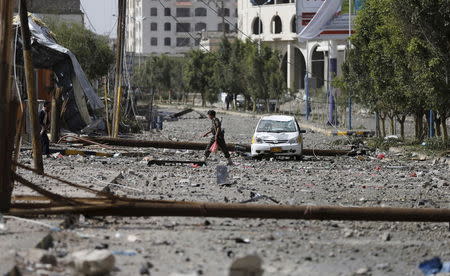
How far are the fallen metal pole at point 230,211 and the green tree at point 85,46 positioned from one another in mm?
49950

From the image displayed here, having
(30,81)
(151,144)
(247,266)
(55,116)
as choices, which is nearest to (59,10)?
(55,116)

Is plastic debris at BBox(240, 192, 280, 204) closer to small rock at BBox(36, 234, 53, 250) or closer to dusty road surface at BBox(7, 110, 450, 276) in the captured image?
dusty road surface at BBox(7, 110, 450, 276)

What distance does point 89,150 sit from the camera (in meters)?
31.4

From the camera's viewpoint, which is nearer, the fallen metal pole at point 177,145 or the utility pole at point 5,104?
the utility pole at point 5,104

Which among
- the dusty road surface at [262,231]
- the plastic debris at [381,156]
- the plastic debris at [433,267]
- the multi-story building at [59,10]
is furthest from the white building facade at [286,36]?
the plastic debris at [433,267]

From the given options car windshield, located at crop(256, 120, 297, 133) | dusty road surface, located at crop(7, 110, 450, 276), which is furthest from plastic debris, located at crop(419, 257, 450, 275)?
car windshield, located at crop(256, 120, 297, 133)

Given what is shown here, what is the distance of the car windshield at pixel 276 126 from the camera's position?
3297 centimetres

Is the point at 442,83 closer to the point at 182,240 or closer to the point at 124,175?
the point at 124,175

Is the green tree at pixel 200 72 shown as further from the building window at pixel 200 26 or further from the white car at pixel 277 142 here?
the white car at pixel 277 142

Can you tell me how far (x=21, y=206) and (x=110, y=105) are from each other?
114 ft

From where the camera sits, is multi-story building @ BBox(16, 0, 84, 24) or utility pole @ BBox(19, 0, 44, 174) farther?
multi-story building @ BBox(16, 0, 84, 24)

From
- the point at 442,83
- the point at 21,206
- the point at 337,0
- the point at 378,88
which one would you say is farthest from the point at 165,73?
the point at 21,206

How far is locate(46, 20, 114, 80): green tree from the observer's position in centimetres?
6469

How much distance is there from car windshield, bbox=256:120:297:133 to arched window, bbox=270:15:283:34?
278ft
